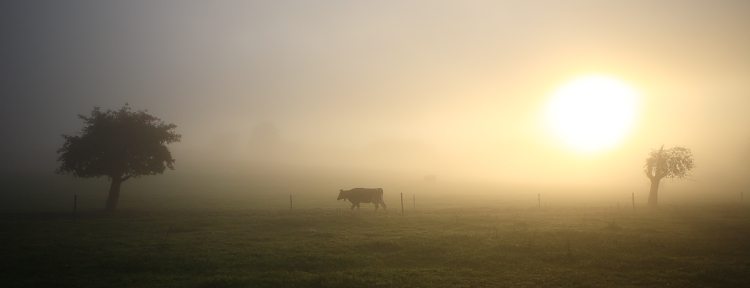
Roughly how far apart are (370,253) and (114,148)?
85.1 ft

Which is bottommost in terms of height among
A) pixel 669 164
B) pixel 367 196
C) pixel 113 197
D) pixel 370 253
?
pixel 370 253

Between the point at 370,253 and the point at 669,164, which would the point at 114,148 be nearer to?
the point at 370,253

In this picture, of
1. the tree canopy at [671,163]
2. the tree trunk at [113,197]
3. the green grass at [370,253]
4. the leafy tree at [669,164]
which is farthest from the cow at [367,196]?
the tree canopy at [671,163]

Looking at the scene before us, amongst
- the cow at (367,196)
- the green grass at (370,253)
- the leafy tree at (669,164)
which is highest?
the leafy tree at (669,164)

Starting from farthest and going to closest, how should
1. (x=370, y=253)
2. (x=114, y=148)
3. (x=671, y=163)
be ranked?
(x=671, y=163)
(x=114, y=148)
(x=370, y=253)

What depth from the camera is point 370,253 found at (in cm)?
1605

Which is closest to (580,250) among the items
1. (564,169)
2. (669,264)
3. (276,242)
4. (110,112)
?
(669,264)

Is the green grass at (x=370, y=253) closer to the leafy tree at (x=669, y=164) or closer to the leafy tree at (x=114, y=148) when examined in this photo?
the leafy tree at (x=114, y=148)

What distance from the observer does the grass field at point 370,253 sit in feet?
40.4

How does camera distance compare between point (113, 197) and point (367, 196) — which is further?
point (367, 196)

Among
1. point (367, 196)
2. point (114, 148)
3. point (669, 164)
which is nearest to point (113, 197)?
point (114, 148)

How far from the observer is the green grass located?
1233 cm

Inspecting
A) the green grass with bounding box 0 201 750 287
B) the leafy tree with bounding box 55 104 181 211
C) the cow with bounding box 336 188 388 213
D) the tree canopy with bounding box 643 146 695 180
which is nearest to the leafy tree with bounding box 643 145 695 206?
the tree canopy with bounding box 643 146 695 180

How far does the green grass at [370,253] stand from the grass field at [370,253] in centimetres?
6
